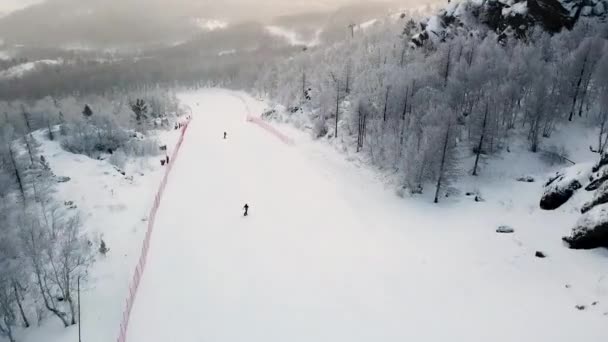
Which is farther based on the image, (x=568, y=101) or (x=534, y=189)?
(x=568, y=101)

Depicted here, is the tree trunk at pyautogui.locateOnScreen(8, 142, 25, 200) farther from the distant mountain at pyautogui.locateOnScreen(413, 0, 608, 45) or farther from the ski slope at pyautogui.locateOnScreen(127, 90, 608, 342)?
the distant mountain at pyautogui.locateOnScreen(413, 0, 608, 45)

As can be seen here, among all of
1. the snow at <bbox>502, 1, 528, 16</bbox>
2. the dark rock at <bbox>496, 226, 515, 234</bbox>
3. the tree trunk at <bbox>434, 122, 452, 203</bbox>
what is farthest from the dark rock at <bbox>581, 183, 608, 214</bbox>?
the snow at <bbox>502, 1, 528, 16</bbox>

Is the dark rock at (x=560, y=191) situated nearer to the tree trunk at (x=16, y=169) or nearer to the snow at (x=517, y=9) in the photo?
the tree trunk at (x=16, y=169)

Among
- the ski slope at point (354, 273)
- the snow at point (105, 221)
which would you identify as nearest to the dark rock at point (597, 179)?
the ski slope at point (354, 273)

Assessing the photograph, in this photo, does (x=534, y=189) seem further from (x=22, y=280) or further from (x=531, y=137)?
(x=22, y=280)

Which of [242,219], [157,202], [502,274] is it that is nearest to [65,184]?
[157,202]

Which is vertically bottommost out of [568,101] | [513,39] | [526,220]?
[526,220]

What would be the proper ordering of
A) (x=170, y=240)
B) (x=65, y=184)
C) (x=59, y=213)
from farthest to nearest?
(x=65, y=184) < (x=59, y=213) < (x=170, y=240)

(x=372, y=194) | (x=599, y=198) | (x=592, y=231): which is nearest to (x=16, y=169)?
(x=372, y=194)
